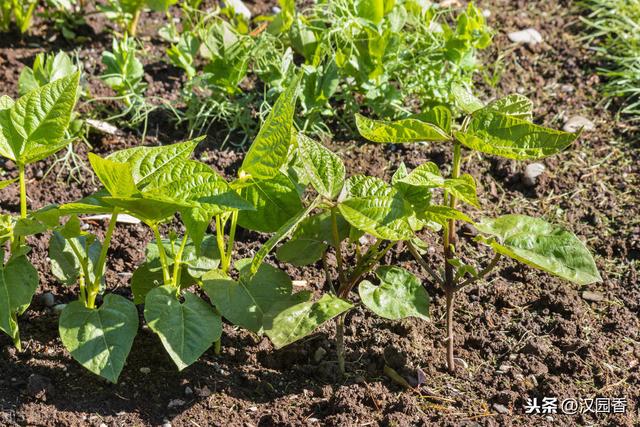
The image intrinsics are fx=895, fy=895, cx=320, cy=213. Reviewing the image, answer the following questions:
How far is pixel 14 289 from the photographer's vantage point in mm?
2240

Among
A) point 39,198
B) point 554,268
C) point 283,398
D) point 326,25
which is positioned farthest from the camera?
point 326,25

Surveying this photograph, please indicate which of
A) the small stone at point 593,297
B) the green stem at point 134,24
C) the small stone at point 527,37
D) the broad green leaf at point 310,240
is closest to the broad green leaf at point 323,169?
the broad green leaf at point 310,240

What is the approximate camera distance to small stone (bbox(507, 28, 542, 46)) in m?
4.02

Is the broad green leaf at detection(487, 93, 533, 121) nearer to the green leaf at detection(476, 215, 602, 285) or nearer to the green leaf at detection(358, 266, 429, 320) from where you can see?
the green leaf at detection(476, 215, 602, 285)

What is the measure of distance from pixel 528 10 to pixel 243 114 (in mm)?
1628

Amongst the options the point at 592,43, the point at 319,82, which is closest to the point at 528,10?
the point at 592,43

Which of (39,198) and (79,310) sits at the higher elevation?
(79,310)

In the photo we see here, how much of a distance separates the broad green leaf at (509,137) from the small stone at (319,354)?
757 mm

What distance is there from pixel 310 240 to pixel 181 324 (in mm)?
424

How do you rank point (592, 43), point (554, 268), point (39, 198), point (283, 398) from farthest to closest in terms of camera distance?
1. point (592, 43)
2. point (39, 198)
3. point (283, 398)
4. point (554, 268)

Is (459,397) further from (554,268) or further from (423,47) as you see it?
(423,47)

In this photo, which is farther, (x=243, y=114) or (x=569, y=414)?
(x=243, y=114)

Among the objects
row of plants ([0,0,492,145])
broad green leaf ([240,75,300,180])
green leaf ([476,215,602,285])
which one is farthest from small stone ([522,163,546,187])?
broad green leaf ([240,75,300,180])

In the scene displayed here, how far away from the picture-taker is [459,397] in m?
2.45
